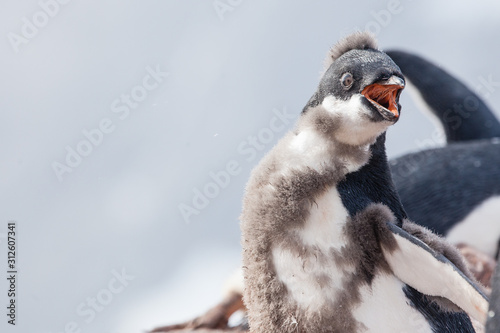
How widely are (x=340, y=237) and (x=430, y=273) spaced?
0.86 feet

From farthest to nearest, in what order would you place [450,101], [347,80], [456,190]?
[450,101]
[456,190]
[347,80]

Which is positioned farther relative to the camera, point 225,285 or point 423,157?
point 423,157

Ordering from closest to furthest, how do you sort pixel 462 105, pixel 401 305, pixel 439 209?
1. pixel 401 305
2. pixel 439 209
3. pixel 462 105

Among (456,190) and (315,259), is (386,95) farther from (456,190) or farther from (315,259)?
(456,190)

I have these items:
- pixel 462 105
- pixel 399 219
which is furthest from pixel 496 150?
pixel 399 219

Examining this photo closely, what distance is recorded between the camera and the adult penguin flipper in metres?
5.84

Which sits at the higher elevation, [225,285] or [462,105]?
[462,105]

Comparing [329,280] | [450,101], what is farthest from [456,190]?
[329,280]

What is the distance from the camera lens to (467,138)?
6.09 meters

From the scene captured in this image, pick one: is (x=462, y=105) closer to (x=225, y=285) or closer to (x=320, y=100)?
(x=225, y=285)

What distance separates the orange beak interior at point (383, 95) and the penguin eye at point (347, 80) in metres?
0.04

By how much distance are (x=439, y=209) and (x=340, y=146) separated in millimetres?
2855

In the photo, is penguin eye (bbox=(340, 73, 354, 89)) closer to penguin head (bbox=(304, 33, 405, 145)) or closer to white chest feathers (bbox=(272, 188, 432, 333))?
penguin head (bbox=(304, 33, 405, 145))

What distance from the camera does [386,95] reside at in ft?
6.87
